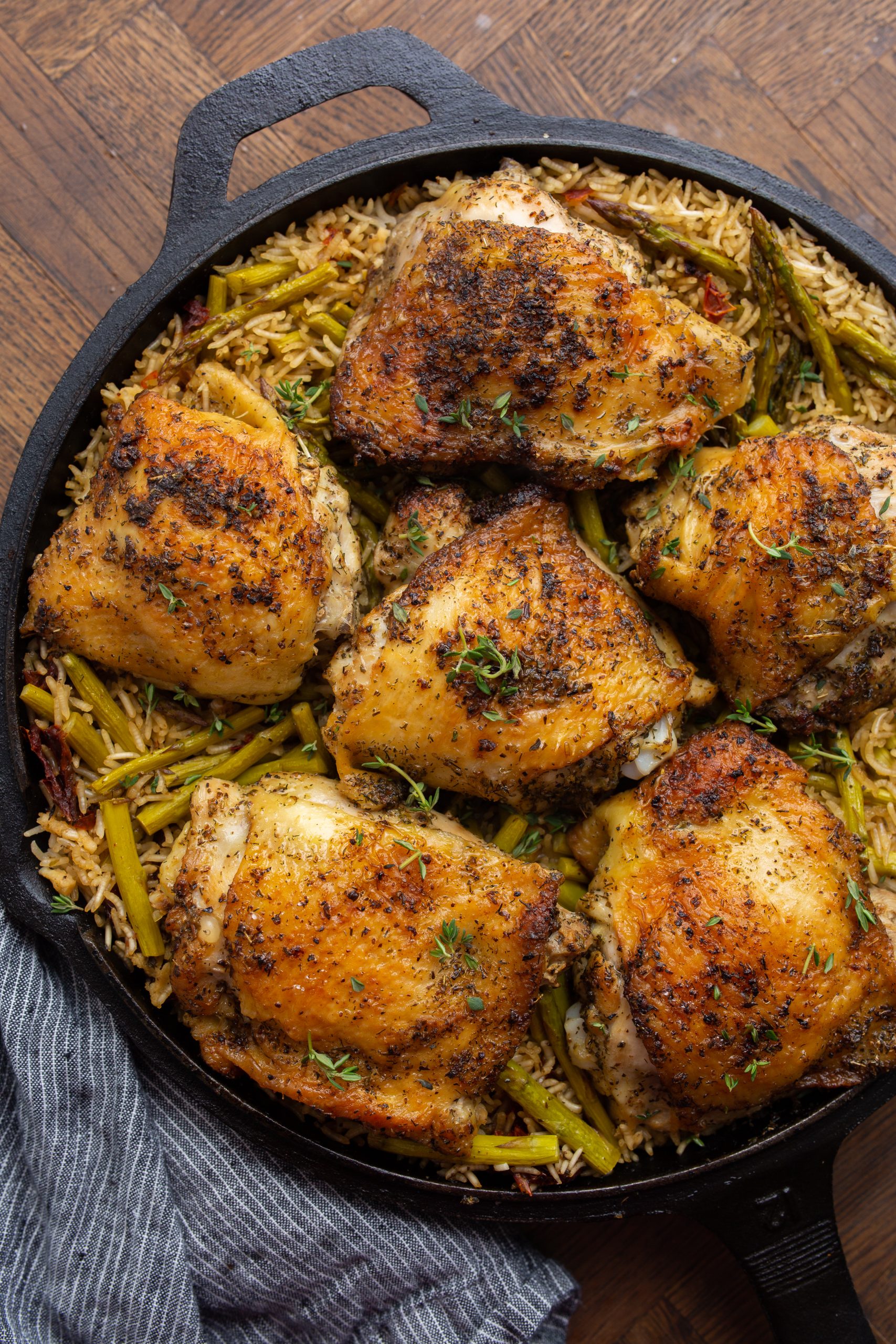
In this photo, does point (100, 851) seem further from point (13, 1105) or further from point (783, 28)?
point (783, 28)

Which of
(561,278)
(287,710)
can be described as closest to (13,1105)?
(287,710)

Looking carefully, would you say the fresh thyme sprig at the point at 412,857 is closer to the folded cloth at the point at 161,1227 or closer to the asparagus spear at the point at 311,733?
the asparagus spear at the point at 311,733

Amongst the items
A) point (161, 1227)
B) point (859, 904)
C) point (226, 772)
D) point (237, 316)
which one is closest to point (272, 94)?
point (237, 316)

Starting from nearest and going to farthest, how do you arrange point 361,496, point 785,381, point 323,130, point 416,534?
point 416,534 < point 361,496 < point 785,381 < point 323,130

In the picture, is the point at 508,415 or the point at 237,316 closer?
the point at 508,415

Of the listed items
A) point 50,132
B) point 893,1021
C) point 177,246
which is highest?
point 50,132

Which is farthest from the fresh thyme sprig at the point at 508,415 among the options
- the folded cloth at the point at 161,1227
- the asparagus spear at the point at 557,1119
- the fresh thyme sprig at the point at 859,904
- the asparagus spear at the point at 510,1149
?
the folded cloth at the point at 161,1227

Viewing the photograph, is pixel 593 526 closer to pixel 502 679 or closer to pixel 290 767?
pixel 502 679
